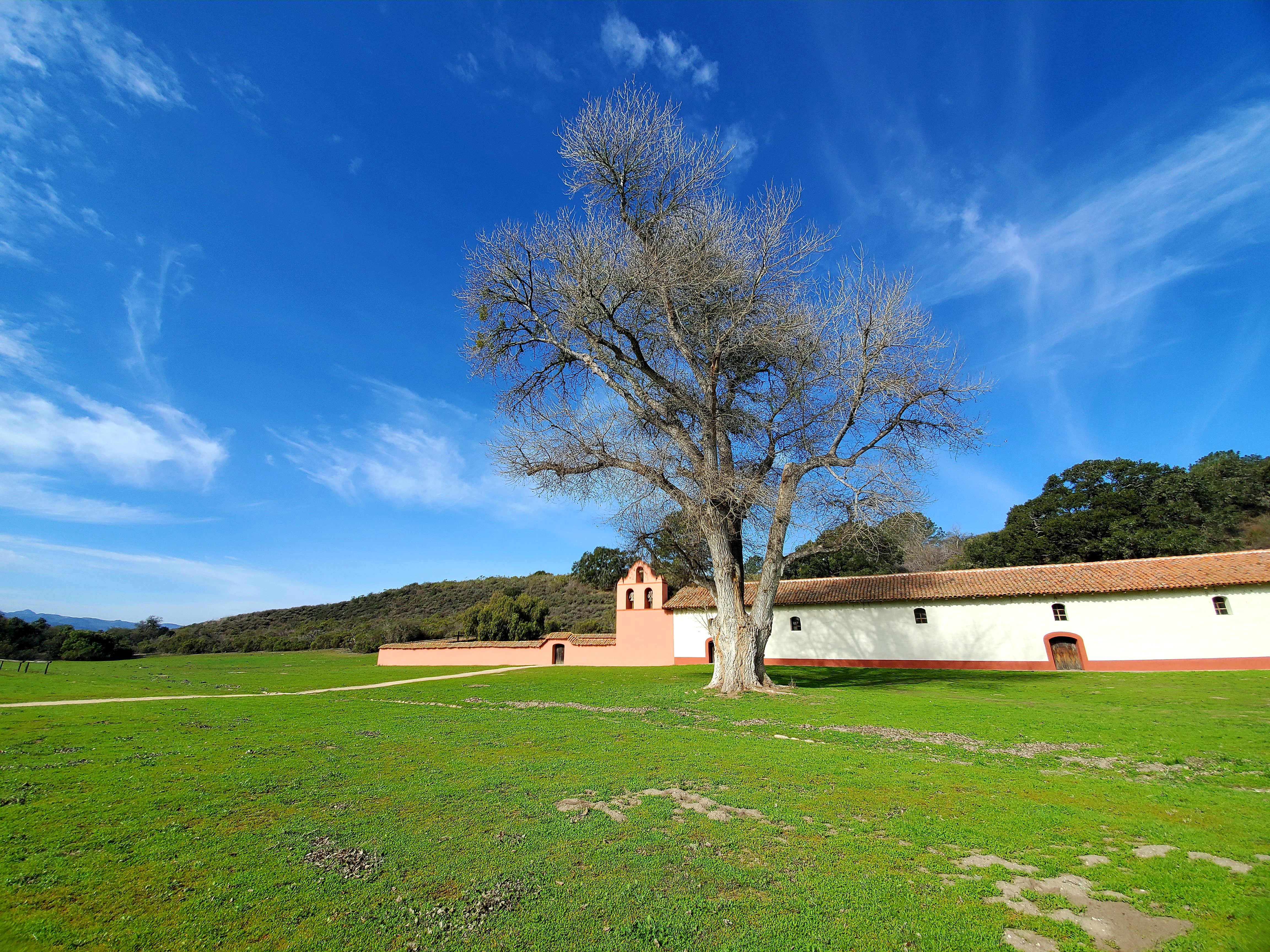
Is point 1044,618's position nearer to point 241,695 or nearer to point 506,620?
point 241,695

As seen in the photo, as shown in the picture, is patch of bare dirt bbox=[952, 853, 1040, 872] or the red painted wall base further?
the red painted wall base

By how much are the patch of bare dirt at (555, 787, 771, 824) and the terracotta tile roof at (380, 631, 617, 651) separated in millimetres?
26470

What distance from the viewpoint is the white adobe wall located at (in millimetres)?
20219

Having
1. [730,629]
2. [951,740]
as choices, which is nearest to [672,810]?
[951,740]

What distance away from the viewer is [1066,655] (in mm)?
22359

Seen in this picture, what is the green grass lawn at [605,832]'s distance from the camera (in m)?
3.07

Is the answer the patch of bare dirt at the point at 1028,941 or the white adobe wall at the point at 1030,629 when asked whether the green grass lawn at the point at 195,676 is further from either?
the patch of bare dirt at the point at 1028,941

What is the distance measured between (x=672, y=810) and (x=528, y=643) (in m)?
29.1

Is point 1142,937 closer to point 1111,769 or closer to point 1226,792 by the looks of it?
point 1226,792

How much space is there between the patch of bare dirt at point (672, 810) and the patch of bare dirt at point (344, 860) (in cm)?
161

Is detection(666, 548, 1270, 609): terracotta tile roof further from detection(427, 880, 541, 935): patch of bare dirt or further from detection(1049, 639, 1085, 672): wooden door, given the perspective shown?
detection(427, 880, 541, 935): patch of bare dirt

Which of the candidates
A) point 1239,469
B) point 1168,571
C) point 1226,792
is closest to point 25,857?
point 1226,792

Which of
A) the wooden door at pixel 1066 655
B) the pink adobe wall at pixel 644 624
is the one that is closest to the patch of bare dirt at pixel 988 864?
the wooden door at pixel 1066 655

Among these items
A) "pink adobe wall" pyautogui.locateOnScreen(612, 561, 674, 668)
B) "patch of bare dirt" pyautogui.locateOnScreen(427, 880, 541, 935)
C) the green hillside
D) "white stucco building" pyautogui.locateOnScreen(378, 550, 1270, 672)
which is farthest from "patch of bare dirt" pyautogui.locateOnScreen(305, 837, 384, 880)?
the green hillside
